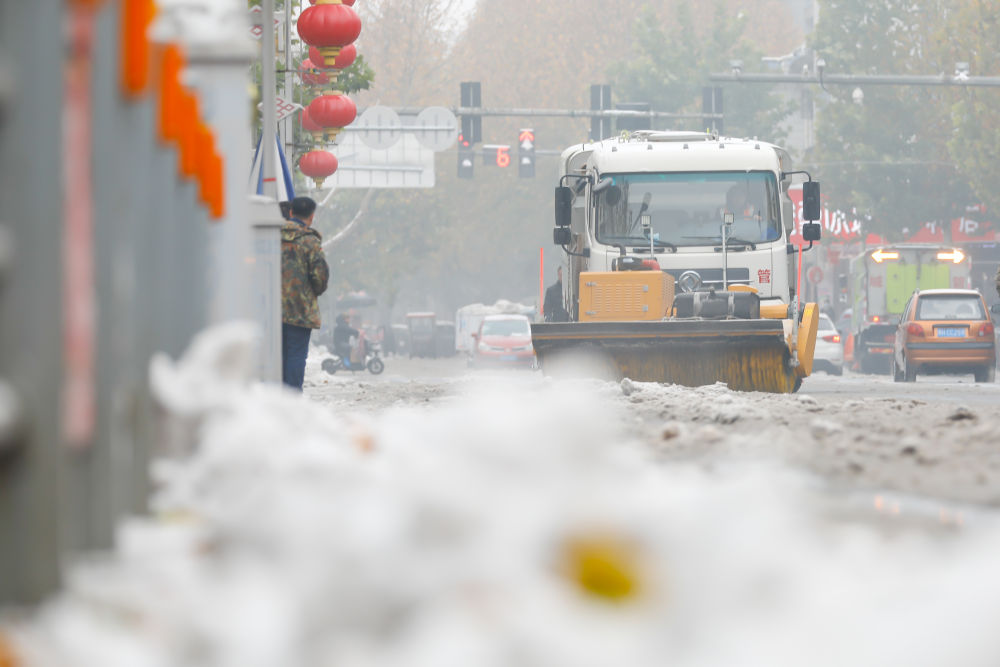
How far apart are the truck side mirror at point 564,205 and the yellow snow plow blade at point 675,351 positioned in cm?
273

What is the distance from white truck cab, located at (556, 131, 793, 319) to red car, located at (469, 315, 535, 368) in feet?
66.8

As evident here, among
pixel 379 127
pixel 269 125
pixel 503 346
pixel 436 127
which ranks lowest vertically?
pixel 503 346

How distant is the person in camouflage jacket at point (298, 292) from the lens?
1220 centimetres

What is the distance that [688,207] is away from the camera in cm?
1883

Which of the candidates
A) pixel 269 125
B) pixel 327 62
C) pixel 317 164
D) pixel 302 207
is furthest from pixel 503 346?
pixel 302 207

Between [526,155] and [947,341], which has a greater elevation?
[526,155]

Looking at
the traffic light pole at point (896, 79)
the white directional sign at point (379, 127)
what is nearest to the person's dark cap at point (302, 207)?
the traffic light pole at point (896, 79)

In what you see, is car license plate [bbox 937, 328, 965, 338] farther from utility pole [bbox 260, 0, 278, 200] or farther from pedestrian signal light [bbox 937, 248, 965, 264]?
pedestrian signal light [bbox 937, 248, 965, 264]

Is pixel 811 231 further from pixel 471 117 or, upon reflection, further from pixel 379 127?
pixel 379 127

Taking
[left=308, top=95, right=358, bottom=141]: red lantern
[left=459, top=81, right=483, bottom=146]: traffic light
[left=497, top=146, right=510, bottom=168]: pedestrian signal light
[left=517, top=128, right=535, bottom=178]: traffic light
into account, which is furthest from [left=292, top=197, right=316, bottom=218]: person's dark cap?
[left=497, top=146, right=510, bottom=168]: pedestrian signal light

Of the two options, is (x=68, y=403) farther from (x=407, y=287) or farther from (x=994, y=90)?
(x=407, y=287)

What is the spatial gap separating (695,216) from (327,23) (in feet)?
15.5

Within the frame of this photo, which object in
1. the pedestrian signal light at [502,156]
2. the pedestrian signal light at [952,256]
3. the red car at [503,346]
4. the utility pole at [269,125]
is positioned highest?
the pedestrian signal light at [502,156]

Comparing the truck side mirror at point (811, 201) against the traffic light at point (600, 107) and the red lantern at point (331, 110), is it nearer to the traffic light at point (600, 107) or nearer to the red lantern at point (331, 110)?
the red lantern at point (331, 110)
